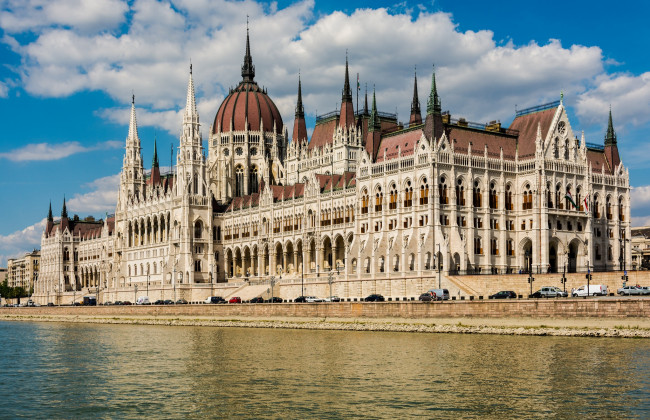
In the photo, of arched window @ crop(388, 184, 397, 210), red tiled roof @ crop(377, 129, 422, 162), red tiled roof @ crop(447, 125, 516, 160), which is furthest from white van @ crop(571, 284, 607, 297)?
red tiled roof @ crop(377, 129, 422, 162)

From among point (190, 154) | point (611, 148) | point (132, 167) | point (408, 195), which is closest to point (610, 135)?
point (611, 148)

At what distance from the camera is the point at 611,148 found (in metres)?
116

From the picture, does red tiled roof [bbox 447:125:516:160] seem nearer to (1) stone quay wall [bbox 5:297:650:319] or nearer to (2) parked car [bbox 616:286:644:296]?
(1) stone quay wall [bbox 5:297:650:319]

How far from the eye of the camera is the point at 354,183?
398 feet

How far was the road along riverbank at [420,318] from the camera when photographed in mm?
65000

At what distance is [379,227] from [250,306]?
20.0m

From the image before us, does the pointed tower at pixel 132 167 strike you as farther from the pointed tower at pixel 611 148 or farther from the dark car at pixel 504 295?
the dark car at pixel 504 295

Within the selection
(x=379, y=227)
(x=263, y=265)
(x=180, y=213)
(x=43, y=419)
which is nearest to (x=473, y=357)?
(x=43, y=419)

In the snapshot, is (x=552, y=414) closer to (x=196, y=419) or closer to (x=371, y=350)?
(x=196, y=419)

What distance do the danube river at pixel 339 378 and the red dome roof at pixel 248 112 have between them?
9748 centimetres

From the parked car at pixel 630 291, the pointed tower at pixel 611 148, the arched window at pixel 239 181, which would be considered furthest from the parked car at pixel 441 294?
the arched window at pixel 239 181

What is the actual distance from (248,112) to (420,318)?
96.2 metres

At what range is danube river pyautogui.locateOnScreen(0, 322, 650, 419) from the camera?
39.8m

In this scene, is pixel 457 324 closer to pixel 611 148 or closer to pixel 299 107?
pixel 611 148
